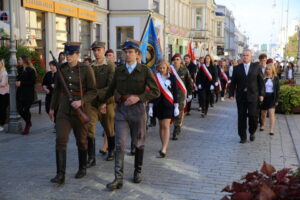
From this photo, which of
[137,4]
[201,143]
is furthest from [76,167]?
[137,4]

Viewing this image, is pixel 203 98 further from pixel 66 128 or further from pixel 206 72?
pixel 66 128

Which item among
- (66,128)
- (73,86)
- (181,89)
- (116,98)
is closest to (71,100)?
(73,86)

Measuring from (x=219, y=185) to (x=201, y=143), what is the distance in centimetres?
283

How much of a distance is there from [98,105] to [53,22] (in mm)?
14560

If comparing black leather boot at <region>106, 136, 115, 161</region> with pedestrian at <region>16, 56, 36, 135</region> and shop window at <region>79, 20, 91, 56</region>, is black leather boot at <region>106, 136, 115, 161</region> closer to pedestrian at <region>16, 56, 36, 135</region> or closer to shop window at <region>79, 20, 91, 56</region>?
pedestrian at <region>16, 56, 36, 135</region>

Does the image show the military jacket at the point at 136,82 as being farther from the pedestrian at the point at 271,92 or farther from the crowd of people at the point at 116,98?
the pedestrian at the point at 271,92

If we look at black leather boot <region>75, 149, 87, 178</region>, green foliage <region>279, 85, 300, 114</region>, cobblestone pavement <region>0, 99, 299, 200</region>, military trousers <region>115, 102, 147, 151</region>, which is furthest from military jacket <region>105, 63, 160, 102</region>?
green foliage <region>279, 85, 300, 114</region>

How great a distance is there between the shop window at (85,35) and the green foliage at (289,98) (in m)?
13.9

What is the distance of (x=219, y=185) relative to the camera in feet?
17.8

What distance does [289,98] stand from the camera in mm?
12656

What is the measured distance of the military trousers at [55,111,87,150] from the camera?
5.33 m

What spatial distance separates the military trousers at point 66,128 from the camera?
5332 mm

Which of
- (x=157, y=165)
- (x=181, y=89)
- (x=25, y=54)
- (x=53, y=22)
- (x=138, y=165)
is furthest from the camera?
(x=53, y=22)

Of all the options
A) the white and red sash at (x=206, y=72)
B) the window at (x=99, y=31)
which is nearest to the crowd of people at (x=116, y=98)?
the white and red sash at (x=206, y=72)
